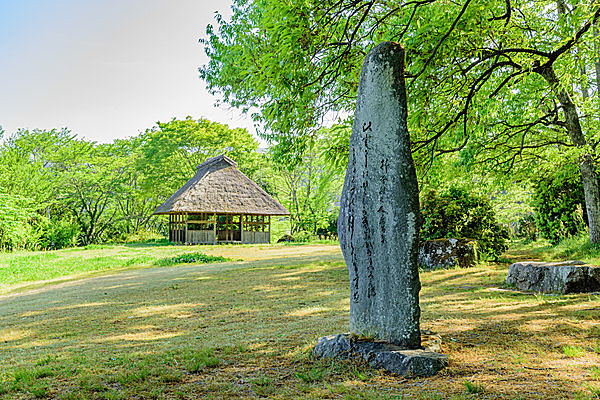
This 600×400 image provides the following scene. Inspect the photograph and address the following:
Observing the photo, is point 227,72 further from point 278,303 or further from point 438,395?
point 438,395

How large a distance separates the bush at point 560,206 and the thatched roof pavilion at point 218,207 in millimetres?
18683

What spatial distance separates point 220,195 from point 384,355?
26.5 metres

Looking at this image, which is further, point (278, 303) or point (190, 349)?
point (278, 303)

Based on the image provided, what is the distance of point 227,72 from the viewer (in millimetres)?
9625

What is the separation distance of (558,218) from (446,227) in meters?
5.41

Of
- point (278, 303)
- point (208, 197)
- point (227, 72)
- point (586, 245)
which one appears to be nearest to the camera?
point (278, 303)

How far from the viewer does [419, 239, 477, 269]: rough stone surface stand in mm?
10412

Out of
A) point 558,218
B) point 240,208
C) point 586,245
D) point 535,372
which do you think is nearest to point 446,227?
point 586,245

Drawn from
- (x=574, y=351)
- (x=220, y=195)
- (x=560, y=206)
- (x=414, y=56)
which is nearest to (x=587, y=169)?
(x=560, y=206)

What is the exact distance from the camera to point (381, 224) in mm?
3969

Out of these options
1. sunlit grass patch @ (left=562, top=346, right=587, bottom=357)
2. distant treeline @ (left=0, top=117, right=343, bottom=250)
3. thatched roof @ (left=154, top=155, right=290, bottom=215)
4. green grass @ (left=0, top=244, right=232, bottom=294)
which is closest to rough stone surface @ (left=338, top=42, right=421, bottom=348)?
sunlit grass patch @ (left=562, top=346, right=587, bottom=357)

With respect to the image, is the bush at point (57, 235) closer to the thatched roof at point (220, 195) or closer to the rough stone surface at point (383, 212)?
the thatched roof at point (220, 195)

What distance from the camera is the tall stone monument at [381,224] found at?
12.6 feet

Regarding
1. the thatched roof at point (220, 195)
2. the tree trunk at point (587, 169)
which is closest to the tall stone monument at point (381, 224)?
the tree trunk at point (587, 169)
